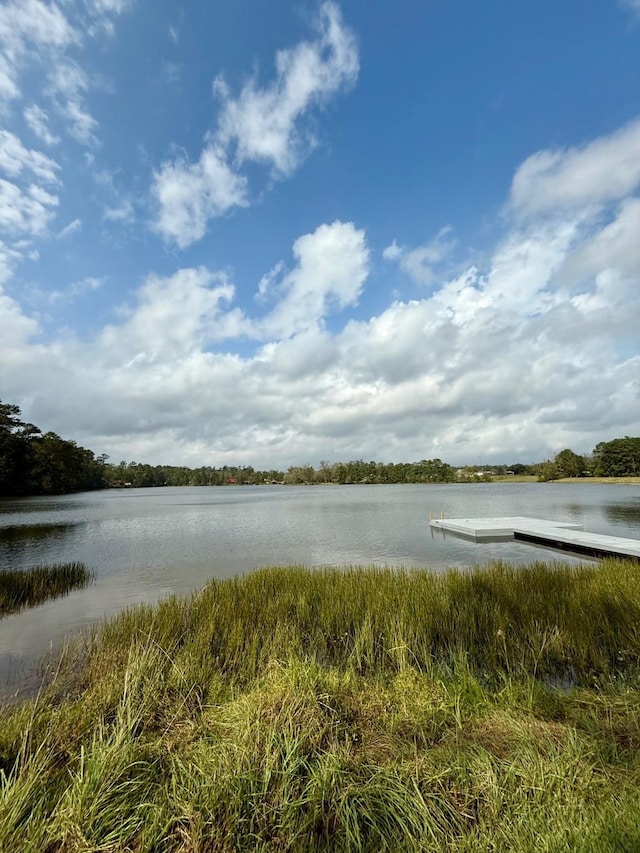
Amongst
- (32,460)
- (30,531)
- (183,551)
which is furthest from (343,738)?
(32,460)

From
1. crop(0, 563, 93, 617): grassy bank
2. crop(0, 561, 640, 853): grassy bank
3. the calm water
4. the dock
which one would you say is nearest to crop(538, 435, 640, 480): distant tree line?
the calm water

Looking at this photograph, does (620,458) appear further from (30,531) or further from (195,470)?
(195,470)

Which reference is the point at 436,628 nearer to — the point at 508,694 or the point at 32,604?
the point at 508,694

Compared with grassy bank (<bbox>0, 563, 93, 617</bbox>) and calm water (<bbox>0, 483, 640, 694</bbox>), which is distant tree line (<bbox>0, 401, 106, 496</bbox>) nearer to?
calm water (<bbox>0, 483, 640, 694</bbox>)

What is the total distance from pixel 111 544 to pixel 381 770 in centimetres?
2123

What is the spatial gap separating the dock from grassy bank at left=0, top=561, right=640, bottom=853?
34.1 feet

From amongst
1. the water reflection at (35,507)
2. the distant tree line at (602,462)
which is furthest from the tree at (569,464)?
the water reflection at (35,507)

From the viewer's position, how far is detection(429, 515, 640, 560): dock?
15320mm

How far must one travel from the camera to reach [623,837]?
2.18m

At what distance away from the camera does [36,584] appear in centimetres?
1183

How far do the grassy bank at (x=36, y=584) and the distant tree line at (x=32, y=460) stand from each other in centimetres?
5853

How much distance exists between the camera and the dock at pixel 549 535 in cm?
1532

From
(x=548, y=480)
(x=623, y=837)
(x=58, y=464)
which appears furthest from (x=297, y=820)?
(x=548, y=480)

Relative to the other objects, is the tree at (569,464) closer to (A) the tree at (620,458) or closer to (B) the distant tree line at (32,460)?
(A) the tree at (620,458)
